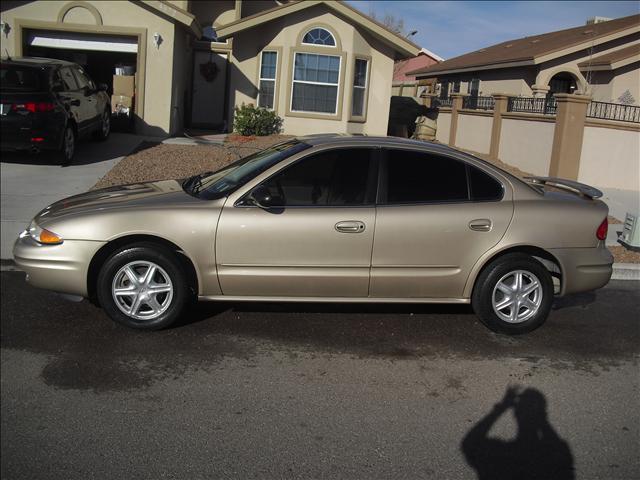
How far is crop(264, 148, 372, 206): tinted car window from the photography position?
559cm

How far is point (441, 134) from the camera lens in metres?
24.6

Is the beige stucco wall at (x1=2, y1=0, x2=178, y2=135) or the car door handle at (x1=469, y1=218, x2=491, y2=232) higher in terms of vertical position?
the beige stucco wall at (x1=2, y1=0, x2=178, y2=135)

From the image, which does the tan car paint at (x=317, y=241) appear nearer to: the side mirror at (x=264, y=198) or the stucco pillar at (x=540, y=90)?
the side mirror at (x=264, y=198)

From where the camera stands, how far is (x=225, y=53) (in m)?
20.0

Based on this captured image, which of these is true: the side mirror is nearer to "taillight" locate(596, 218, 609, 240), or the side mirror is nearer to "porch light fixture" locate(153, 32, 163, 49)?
"taillight" locate(596, 218, 609, 240)

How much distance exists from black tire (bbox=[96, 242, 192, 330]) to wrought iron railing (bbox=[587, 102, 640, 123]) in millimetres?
9095

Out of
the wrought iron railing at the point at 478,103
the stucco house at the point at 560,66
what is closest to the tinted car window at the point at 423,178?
the stucco house at the point at 560,66

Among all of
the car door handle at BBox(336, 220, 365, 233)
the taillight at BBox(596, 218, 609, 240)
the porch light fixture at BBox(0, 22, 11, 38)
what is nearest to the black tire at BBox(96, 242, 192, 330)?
the car door handle at BBox(336, 220, 365, 233)

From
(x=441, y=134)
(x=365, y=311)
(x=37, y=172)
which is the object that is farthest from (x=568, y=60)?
(x=365, y=311)

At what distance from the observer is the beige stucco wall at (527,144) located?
15.6 metres

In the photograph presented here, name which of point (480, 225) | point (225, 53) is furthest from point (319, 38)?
point (480, 225)

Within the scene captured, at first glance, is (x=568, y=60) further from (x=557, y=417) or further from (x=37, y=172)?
(x=557, y=417)

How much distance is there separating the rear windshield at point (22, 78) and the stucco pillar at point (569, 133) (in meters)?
10.2

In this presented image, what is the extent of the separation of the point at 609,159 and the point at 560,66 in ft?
24.3
